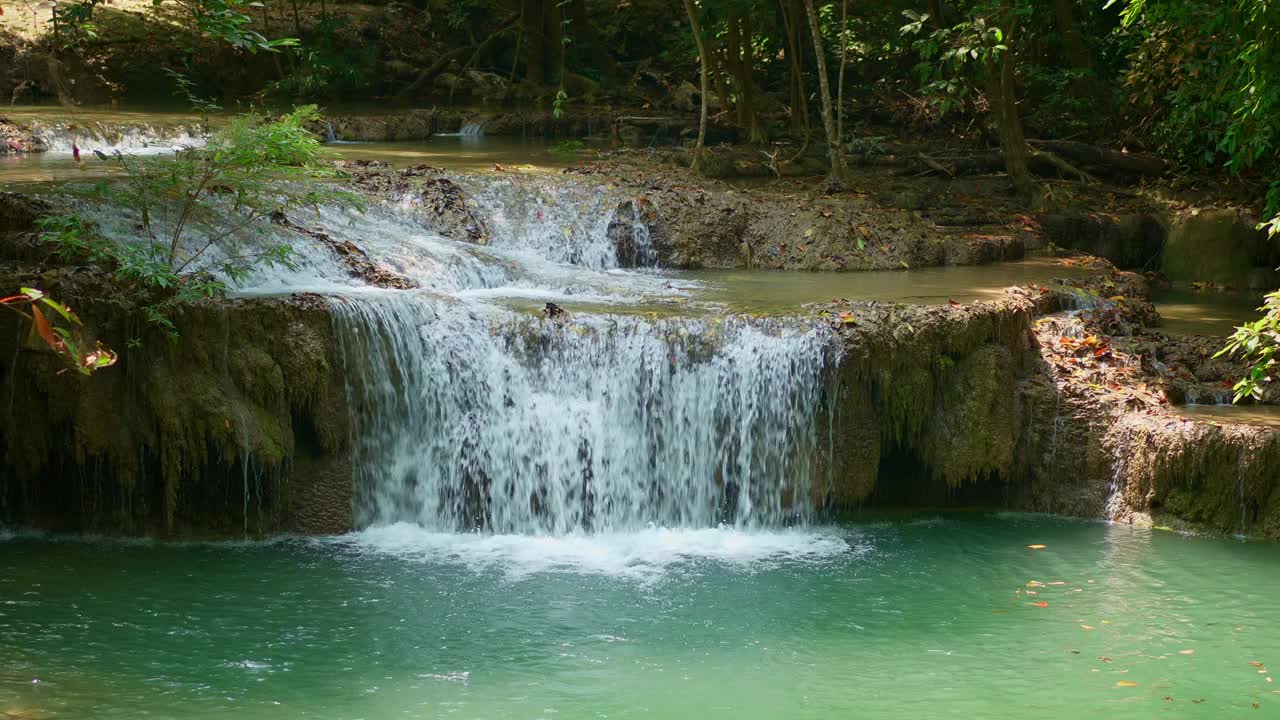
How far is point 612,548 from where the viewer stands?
8.87 meters

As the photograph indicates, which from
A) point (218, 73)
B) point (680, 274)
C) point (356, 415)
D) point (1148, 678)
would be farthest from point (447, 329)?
point (218, 73)

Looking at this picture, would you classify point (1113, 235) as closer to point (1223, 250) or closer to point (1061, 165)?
point (1223, 250)

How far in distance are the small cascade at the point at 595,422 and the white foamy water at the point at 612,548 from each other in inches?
7.2

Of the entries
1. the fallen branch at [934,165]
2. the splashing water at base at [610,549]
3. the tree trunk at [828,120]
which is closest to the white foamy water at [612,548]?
the splashing water at base at [610,549]

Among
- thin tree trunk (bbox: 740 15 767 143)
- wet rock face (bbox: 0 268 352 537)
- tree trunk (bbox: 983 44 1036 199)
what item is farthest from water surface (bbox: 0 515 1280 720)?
thin tree trunk (bbox: 740 15 767 143)

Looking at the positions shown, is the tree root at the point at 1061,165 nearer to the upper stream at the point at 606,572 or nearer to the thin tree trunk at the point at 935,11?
the thin tree trunk at the point at 935,11

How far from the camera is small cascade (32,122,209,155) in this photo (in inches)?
595

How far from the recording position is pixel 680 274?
40.2ft

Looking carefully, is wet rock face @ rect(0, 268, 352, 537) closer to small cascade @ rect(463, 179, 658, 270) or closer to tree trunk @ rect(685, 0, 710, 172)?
small cascade @ rect(463, 179, 658, 270)

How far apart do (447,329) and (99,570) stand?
2.85 meters

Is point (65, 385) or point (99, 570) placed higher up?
point (65, 385)

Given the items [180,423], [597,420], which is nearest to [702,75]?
[597,420]

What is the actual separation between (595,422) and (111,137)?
8.90 m

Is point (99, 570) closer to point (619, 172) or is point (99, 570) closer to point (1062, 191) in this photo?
point (619, 172)
